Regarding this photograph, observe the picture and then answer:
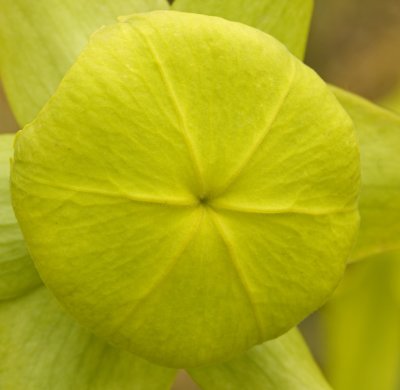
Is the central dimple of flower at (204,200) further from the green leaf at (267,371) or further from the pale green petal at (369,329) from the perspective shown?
the pale green petal at (369,329)

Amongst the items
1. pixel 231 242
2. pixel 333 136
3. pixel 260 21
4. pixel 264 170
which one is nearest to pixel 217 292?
pixel 231 242

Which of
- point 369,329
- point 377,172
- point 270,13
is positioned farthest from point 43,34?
point 369,329

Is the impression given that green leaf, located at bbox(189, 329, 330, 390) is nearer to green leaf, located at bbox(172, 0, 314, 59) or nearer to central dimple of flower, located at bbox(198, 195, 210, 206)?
central dimple of flower, located at bbox(198, 195, 210, 206)

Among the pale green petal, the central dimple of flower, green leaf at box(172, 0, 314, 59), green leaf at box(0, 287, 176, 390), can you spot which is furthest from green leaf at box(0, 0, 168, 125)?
the pale green petal

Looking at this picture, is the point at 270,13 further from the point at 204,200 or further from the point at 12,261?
the point at 12,261

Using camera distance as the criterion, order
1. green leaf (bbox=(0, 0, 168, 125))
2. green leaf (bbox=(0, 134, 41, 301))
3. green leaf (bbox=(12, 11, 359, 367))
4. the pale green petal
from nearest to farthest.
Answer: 1. green leaf (bbox=(12, 11, 359, 367))
2. green leaf (bbox=(0, 134, 41, 301))
3. green leaf (bbox=(0, 0, 168, 125))
4. the pale green petal

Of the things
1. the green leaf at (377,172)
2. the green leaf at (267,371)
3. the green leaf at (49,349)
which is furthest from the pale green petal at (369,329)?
the green leaf at (49,349)

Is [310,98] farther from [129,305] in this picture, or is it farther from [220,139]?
[129,305]
